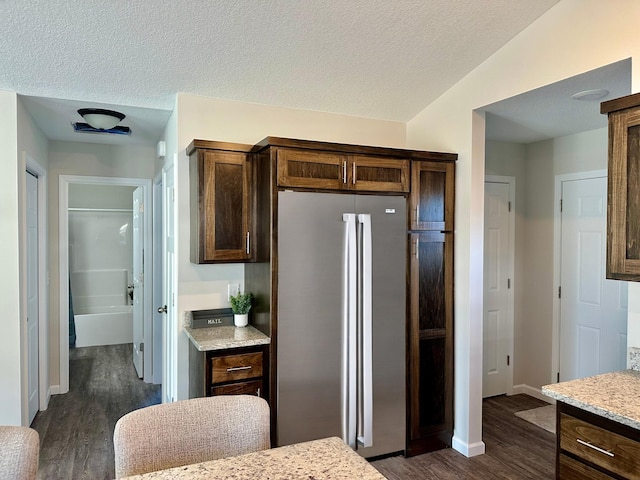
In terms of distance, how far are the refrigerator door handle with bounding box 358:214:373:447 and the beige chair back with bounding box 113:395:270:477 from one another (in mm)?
1440

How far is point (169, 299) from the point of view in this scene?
3514mm

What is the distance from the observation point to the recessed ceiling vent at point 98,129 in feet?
11.9

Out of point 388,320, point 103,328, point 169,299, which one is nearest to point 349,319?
point 388,320

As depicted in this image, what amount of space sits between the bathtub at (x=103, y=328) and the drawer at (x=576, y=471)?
591 cm

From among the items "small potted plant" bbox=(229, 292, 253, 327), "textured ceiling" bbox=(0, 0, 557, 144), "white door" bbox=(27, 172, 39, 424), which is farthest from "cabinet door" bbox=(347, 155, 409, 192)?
"white door" bbox=(27, 172, 39, 424)

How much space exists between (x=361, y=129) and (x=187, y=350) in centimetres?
213

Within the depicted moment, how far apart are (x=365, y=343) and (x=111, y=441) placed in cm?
208

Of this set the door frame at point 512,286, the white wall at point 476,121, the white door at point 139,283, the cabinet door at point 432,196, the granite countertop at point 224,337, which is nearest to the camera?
the white wall at point 476,121

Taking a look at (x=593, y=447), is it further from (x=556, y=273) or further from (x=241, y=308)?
(x=556, y=273)

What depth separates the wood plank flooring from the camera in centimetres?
290

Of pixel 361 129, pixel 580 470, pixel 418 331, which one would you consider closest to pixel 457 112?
pixel 361 129

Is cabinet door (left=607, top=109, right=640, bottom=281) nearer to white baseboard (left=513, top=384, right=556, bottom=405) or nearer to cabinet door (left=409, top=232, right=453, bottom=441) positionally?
cabinet door (left=409, top=232, right=453, bottom=441)

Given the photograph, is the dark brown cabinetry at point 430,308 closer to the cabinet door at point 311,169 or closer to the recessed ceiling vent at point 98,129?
the cabinet door at point 311,169

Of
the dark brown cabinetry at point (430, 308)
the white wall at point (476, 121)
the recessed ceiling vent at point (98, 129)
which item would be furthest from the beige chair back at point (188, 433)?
the recessed ceiling vent at point (98, 129)
